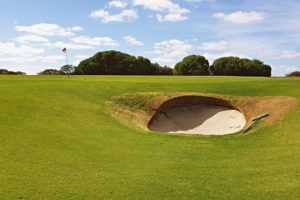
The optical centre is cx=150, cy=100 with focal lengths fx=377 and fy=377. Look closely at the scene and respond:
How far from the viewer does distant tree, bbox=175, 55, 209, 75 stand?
300 ft

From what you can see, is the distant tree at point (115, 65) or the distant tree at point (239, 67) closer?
the distant tree at point (115, 65)

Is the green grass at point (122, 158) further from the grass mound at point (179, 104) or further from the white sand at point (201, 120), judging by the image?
the white sand at point (201, 120)

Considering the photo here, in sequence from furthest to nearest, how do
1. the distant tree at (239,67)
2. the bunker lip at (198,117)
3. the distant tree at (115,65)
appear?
1. the distant tree at (239,67)
2. the distant tree at (115,65)
3. the bunker lip at (198,117)

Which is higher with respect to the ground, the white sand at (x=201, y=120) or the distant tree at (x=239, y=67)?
the distant tree at (x=239, y=67)

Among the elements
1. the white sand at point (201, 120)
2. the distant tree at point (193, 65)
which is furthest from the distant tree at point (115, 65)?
the white sand at point (201, 120)

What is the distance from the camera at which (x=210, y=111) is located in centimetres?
2425

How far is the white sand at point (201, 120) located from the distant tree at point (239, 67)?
66099mm

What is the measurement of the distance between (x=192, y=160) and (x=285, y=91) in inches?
538

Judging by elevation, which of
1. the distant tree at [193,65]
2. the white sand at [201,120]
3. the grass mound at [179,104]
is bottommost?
A: the white sand at [201,120]

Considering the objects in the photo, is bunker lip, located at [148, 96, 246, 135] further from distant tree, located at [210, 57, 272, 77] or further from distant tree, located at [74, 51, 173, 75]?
distant tree, located at [210, 57, 272, 77]

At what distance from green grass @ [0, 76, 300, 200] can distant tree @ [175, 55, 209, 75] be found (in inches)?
2841

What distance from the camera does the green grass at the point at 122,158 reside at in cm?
971

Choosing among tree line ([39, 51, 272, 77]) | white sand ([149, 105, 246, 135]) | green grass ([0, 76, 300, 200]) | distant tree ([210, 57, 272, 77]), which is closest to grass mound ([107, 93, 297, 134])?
white sand ([149, 105, 246, 135])

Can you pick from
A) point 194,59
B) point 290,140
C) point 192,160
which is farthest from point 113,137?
point 194,59
